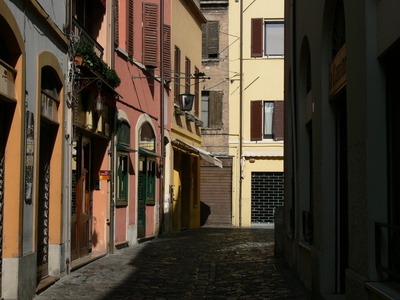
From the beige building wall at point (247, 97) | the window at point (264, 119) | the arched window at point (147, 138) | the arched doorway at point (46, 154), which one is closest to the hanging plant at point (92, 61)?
the arched doorway at point (46, 154)

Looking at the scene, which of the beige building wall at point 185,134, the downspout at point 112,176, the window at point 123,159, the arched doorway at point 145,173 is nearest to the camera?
the downspout at point 112,176

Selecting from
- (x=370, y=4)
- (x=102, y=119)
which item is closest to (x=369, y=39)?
(x=370, y=4)

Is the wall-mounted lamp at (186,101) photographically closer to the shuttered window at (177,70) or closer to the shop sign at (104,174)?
the shuttered window at (177,70)

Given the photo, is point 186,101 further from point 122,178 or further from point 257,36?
point 257,36

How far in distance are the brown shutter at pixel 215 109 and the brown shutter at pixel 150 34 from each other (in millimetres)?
12326

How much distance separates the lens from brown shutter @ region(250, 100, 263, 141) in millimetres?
35062

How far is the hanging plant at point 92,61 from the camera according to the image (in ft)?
47.1

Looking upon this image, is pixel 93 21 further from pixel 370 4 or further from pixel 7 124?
pixel 370 4

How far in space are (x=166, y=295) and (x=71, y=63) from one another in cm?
454

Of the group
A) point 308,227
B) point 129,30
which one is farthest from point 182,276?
point 129,30

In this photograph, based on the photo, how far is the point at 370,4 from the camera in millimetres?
7293

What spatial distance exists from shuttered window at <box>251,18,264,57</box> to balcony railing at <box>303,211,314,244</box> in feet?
74.8

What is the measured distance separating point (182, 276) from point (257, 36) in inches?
906

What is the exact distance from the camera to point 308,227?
12672mm
